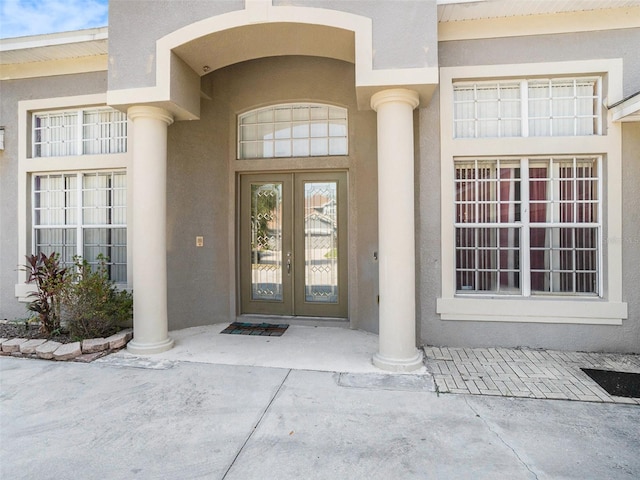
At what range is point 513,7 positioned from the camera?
452 centimetres

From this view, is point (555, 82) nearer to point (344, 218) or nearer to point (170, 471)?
point (344, 218)

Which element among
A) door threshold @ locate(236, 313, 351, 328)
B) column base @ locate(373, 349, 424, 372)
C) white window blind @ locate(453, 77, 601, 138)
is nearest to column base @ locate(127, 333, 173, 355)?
door threshold @ locate(236, 313, 351, 328)

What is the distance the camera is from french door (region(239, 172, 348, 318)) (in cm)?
607

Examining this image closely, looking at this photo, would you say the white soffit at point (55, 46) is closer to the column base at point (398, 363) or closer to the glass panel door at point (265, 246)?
the glass panel door at point (265, 246)

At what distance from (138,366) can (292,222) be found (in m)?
3.14

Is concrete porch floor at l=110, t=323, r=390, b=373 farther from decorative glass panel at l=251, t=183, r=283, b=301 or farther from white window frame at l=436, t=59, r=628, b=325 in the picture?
white window frame at l=436, t=59, r=628, b=325

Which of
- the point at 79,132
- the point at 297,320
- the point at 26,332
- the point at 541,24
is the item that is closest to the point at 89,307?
the point at 26,332

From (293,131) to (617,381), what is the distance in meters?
5.60

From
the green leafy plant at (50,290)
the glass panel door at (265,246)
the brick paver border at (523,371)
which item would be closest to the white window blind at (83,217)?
the green leafy plant at (50,290)

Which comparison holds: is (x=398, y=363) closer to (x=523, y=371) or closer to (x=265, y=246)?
(x=523, y=371)

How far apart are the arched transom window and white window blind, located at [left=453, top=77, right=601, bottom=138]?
1.91 metres

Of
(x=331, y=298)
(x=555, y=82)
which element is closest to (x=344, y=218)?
(x=331, y=298)

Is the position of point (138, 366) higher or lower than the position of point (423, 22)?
lower

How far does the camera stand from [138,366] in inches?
172
